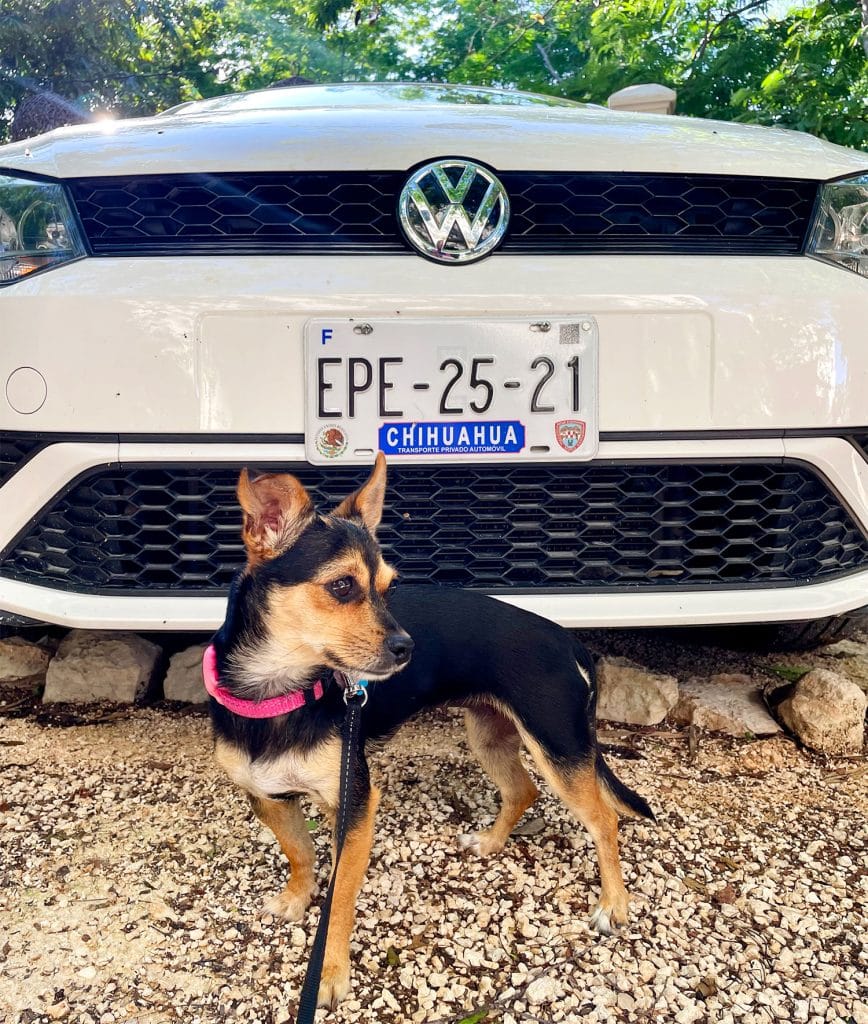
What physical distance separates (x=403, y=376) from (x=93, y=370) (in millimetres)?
718

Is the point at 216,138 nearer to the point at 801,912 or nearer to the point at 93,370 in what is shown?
the point at 93,370

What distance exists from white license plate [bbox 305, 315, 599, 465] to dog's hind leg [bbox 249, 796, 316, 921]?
782 millimetres

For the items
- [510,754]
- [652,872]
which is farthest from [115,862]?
[652,872]

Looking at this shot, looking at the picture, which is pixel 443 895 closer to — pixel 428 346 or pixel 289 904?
pixel 289 904

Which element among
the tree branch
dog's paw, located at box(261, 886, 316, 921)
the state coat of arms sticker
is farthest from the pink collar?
the tree branch

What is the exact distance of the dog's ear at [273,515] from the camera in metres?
1.42

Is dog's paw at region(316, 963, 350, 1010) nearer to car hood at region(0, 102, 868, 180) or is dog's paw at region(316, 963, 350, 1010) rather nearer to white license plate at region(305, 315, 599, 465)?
white license plate at region(305, 315, 599, 465)

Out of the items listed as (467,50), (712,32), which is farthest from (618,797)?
(467,50)

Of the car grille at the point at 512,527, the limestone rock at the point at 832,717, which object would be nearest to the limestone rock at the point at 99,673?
the car grille at the point at 512,527

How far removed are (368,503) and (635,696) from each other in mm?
1321

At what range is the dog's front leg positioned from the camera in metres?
1.49

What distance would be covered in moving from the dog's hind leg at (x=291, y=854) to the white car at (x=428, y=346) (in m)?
0.53

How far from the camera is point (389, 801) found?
82.8 inches

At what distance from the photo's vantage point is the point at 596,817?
5.54ft
